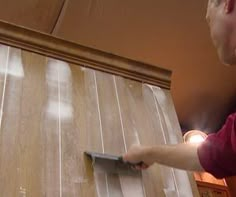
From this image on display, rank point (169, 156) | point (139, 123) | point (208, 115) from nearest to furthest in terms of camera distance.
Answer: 1. point (169, 156)
2. point (139, 123)
3. point (208, 115)

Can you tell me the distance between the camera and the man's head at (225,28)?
0.69m

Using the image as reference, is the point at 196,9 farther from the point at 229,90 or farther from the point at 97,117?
the point at 97,117

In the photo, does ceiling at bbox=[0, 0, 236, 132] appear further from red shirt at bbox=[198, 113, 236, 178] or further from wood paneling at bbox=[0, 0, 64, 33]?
red shirt at bbox=[198, 113, 236, 178]

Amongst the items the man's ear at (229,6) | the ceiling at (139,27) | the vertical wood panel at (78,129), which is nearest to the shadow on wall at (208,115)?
the ceiling at (139,27)

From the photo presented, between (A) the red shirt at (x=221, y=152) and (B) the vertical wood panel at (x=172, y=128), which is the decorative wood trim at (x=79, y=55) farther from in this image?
(A) the red shirt at (x=221, y=152)

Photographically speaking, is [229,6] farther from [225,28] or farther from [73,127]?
[73,127]

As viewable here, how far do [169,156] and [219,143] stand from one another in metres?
0.15

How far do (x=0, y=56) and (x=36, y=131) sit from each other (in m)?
0.27

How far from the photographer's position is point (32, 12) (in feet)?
4.81

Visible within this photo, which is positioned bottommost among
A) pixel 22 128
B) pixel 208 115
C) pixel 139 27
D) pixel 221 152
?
pixel 221 152

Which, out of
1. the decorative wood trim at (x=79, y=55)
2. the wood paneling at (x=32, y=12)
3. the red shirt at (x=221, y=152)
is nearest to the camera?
the red shirt at (x=221, y=152)

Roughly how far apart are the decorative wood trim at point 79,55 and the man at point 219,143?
1.38 feet

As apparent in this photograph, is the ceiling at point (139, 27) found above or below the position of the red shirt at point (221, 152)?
above

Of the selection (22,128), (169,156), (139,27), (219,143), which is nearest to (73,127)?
(22,128)
